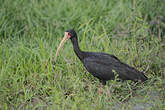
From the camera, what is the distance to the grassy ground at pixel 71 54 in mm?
5062

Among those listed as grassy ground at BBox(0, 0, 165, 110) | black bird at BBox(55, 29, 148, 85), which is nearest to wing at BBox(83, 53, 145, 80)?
black bird at BBox(55, 29, 148, 85)

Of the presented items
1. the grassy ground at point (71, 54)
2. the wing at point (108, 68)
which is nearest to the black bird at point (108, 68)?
the wing at point (108, 68)

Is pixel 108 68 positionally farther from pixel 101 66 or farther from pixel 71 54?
pixel 71 54

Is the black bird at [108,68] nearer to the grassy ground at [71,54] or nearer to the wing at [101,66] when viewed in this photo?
the wing at [101,66]

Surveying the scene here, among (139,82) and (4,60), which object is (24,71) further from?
(139,82)

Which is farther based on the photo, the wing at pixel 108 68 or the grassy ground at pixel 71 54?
the wing at pixel 108 68

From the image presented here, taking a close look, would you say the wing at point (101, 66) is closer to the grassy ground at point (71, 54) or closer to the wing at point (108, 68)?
the wing at point (108, 68)

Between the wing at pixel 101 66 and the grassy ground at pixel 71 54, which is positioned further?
the wing at pixel 101 66

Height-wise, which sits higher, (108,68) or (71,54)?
(71,54)

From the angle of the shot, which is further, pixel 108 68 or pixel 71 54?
pixel 71 54

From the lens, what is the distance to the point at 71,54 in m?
6.23

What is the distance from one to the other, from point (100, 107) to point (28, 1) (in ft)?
15.0

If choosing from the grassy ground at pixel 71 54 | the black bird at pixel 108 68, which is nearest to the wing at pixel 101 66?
the black bird at pixel 108 68

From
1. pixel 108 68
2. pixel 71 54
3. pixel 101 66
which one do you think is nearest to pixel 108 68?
pixel 108 68
